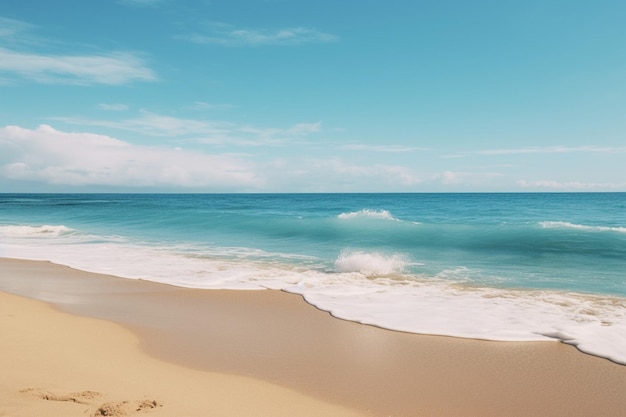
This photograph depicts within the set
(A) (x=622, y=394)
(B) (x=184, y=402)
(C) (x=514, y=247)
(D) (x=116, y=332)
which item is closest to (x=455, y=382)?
(A) (x=622, y=394)

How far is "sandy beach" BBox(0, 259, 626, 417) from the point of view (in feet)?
12.7

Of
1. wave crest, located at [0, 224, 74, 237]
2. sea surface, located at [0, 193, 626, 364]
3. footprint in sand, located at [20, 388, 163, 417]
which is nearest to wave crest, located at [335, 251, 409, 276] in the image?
sea surface, located at [0, 193, 626, 364]

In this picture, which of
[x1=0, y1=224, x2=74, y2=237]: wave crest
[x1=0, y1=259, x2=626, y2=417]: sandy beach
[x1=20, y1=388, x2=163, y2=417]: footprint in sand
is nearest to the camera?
[x1=20, y1=388, x2=163, y2=417]: footprint in sand

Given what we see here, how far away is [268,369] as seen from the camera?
4805 mm

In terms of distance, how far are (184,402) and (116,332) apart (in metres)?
2.73

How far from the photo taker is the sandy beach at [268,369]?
3865 millimetres

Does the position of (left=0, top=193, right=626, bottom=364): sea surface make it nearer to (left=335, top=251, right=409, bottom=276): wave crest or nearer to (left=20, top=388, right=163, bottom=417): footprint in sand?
(left=335, top=251, right=409, bottom=276): wave crest

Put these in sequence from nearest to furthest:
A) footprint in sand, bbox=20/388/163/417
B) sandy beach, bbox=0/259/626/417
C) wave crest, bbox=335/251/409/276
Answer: footprint in sand, bbox=20/388/163/417 → sandy beach, bbox=0/259/626/417 → wave crest, bbox=335/251/409/276

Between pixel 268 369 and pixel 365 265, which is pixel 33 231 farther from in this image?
pixel 268 369

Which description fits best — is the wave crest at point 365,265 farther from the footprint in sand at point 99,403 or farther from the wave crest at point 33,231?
the wave crest at point 33,231

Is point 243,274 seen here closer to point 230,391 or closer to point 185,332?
point 185,332

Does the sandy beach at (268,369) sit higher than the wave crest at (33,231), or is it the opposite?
the sandy beach at (268,369)

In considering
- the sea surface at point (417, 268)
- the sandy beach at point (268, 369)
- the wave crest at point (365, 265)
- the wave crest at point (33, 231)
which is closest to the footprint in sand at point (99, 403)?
A: the sandy beach at point (268, 369)

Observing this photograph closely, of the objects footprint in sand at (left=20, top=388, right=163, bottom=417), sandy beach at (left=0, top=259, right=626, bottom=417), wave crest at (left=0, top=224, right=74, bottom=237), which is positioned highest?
footprint in sand at (left=20, top=388, right=163, bottom=417)
